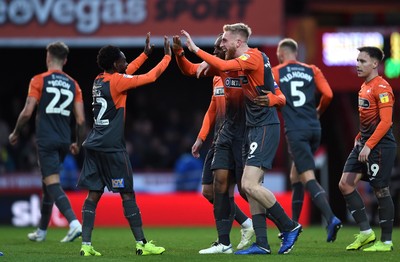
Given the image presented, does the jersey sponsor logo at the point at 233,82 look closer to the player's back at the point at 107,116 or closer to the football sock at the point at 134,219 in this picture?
the player's back at the point at 107,116

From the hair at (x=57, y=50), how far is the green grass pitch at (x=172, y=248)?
233 cm

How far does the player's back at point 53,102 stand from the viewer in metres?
12.0

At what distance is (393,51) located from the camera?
19.6m

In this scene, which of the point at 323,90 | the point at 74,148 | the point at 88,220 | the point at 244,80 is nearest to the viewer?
the point at 244,80

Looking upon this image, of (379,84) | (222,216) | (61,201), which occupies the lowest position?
(61,201)

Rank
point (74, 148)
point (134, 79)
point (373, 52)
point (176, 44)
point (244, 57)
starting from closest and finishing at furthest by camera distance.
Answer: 1. point (244, 57)
2. point (134, 79)
3. point (176, 44)
4. point (373, 52)
5. point (74, 148)

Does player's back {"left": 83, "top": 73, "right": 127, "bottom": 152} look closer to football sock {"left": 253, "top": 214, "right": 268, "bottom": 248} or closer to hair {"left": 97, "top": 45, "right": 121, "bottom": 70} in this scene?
hair {"left": 97, "top": 45, "right": 121, "bottom": 70}

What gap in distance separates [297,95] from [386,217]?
259 centimetres

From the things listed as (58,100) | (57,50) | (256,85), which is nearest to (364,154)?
(256,85)

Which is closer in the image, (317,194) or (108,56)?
(108,56)

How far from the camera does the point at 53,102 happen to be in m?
12.1

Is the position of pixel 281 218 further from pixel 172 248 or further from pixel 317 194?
pixel 317 194

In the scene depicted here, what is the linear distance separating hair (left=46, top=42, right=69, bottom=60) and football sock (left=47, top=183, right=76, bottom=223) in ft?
5.29

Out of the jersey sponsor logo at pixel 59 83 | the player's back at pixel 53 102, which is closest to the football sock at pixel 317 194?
the player's back at pixel 53 102
